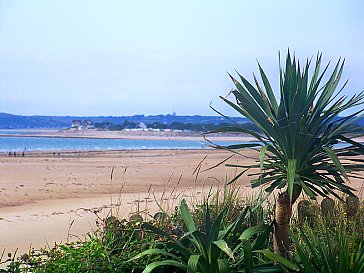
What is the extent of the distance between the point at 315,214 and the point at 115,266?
6.83 feet

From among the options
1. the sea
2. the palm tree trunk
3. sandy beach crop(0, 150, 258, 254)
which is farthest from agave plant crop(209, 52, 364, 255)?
the sea

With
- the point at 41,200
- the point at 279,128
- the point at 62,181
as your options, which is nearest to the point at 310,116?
the point at 279,128

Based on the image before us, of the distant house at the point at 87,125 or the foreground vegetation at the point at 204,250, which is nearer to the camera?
the foreground vegetation at the point at 204,250

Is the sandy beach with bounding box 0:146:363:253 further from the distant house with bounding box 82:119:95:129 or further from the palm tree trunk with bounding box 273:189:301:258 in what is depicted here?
the distant house with bounding box 82:119:95:129

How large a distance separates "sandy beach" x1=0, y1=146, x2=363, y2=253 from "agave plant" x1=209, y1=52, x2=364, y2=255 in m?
0.33

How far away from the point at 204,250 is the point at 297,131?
106cm

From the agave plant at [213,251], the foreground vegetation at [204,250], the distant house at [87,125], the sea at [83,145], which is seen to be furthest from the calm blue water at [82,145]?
the distant house at [87,125]

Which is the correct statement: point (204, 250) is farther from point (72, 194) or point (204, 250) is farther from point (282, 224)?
point (72, 194)

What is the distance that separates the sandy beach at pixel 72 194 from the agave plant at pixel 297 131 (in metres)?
0.33

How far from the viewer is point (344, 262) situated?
12.9 ft

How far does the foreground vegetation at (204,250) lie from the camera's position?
13.1ft

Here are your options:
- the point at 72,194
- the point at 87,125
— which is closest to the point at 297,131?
the point at 72,194

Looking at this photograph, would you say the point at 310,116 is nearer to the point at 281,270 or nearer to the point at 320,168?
the point at 320,168

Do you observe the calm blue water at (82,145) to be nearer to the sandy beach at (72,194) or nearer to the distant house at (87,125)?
the sandy beach at (72,194)
